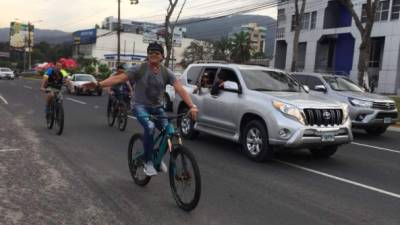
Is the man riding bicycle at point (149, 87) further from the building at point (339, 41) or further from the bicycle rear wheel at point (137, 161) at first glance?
the building at point (339, 41)

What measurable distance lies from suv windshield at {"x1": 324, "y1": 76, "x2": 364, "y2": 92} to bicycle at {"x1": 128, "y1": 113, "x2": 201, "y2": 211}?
8559 millimetres

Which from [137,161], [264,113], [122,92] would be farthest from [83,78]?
[137,161]

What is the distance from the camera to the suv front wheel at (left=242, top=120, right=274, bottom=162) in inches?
323

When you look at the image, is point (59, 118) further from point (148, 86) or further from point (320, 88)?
point (320, 88)

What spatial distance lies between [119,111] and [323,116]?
607 centimetres

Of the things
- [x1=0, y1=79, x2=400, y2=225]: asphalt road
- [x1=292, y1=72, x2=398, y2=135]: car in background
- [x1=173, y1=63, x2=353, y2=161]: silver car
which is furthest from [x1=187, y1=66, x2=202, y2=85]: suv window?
[x1=292, y1=72, x2=398, y2=135]: car in background

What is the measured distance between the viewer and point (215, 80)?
10109mm

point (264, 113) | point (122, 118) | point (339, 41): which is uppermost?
point (339, 41)

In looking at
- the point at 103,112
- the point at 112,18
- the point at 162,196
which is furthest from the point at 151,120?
the point at 112,18

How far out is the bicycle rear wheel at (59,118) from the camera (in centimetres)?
1075

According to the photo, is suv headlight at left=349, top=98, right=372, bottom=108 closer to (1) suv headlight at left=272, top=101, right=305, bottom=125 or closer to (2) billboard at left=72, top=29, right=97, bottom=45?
(1) suv headlight at left=272, top=101, right=305, bottom=125

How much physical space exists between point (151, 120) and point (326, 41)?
52277 mm

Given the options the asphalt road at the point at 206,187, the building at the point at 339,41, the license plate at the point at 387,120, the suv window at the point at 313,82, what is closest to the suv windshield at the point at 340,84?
the suv window at the point at 313,82

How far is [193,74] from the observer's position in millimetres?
11164
